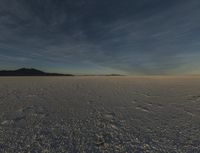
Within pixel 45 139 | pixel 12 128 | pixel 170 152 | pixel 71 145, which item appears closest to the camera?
pixel 170 152

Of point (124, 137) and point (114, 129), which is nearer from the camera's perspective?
point (124, 137)

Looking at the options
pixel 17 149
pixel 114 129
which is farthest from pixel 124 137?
pixel 17 149

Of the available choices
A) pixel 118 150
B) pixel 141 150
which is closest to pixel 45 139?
pixel 118 150

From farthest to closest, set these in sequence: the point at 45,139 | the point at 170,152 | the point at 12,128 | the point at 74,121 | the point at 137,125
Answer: the point at 74,121 → the point at 137,125 → the point at 12,128 → the point at 45,139 → the point at 170,152

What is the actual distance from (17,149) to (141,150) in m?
2.90

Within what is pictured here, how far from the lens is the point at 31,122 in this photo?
18.1 ft

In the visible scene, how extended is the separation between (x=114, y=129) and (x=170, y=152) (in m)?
1.80

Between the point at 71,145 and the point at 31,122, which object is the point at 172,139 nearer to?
the point at 71,145

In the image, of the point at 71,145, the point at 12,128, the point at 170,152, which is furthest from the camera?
the point at 12,128

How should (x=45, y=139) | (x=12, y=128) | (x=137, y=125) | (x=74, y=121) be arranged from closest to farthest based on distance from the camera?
(x=45, y=139)
(x=12, y=128)
(x=137, y=125)
(x=74, y=121)

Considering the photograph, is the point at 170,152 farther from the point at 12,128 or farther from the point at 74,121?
the point at 12,128

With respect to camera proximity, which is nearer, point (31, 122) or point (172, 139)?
point (172, 139)

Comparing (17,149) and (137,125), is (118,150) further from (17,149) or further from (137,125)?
(17,149)

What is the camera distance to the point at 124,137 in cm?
444
